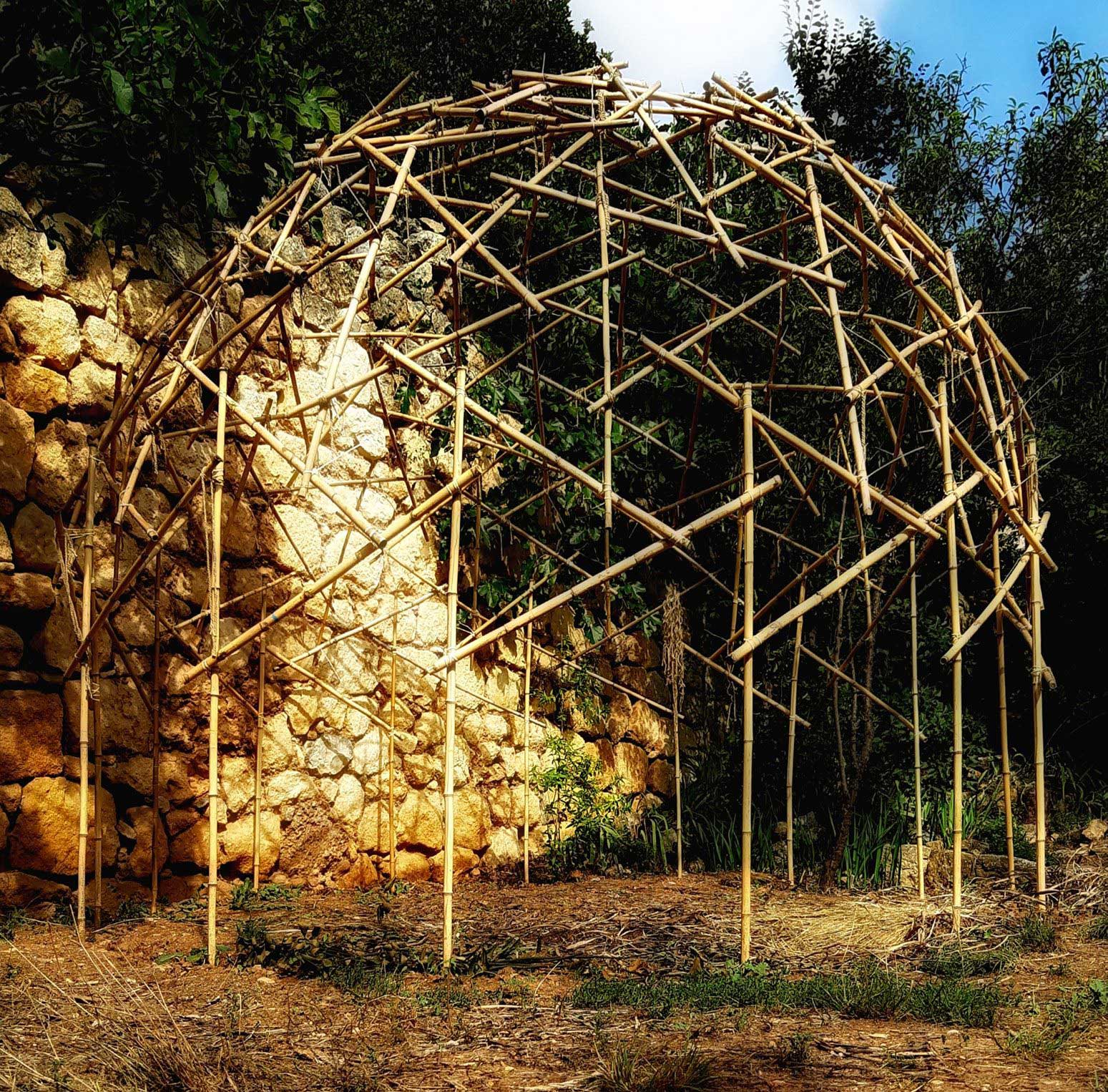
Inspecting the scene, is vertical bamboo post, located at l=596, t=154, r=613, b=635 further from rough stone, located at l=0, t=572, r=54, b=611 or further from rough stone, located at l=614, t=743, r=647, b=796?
rough stone, located at l=614, t=743, r=647, b=796

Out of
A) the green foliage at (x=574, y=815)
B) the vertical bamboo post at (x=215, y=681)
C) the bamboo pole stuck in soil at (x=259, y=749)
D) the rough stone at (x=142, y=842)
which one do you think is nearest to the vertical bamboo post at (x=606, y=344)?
the vertical bamboo post at (x=215, y=681)

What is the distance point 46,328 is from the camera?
5.04 meters

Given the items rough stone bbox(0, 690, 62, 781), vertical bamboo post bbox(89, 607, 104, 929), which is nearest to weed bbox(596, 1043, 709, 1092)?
vertical bamboo post bbox(89, 607, 104, 929)

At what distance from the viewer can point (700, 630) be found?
7.98m

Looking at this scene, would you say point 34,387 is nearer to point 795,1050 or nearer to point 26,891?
point 26,891

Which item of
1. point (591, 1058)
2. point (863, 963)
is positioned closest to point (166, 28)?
point (591, 1058)

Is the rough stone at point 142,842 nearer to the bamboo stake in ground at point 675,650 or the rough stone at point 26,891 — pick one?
the rough stone at point 26,891

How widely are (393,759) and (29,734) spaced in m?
1.98

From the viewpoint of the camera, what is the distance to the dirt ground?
3061mm

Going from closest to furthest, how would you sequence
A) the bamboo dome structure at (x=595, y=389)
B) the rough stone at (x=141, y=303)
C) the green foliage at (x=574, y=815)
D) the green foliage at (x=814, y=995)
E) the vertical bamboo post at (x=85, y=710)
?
1. the green foliage at (x=814, y=995)
2. the bamboo dome structure at (x=595, y=389)
3. the vertical bamboo post at (x=85, y=710)
4. the rough stone at (x=141, y=303)
5. the green foliage at (x=574, y=815)

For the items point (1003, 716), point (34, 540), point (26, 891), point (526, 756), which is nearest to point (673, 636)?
point (526, 756)

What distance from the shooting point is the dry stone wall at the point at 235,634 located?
488 cm

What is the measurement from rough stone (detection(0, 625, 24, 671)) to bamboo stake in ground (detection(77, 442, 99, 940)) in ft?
1.03

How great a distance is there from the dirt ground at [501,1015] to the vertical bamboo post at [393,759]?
788mm
